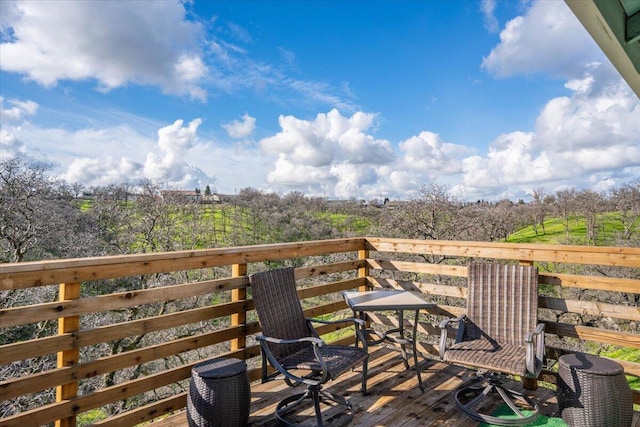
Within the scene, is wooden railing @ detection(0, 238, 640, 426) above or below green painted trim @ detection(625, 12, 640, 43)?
below

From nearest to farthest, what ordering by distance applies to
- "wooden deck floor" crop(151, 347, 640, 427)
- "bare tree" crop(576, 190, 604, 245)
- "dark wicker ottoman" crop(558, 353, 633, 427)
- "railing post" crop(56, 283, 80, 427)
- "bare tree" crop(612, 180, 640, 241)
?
"railing post" crop(56, 283, 80, 427)
"dark wicker ottoman" crop(558, 353, 633, 427)
"wooden deck floor" crop(151, 347, 640, 427)
"bare tree" crop(612, 180, 640, 241)
"bare tree" crop(576, 190, 604, 245)

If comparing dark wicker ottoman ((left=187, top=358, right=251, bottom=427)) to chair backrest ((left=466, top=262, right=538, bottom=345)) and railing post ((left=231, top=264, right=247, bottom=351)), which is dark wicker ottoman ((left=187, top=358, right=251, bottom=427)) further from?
chair backrest ((left=466, top=262, right=538, bottom=345))

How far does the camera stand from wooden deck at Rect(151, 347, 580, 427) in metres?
2.84

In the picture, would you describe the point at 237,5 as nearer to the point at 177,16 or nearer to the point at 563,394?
the point at 177,16

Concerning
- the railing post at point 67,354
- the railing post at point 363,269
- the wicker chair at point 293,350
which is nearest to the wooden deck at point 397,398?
the wicker chair at point 293,350

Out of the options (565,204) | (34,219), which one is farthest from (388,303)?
(565,204)

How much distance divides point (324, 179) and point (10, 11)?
13.8 m

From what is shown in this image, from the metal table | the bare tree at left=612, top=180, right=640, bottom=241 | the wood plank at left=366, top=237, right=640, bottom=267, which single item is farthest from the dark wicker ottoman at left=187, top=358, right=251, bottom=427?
the bare tree at left=612, top=180, right=640, bottom=241

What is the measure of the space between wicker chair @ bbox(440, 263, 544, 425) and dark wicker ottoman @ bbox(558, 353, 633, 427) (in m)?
0.26

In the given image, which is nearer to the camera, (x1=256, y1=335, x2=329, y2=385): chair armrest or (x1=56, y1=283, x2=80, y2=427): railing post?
(x1=56, y1=283, x2=80, y2=427): railing post

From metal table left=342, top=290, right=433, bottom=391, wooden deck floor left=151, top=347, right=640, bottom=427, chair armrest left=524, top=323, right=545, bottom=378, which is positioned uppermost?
metal table left=342, top=290, right=433, bottom=391

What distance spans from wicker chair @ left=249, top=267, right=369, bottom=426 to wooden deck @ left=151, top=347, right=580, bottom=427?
137 mm

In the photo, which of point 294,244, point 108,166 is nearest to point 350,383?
point 294,244

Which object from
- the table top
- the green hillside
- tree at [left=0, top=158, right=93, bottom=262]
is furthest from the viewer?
the green hillside
